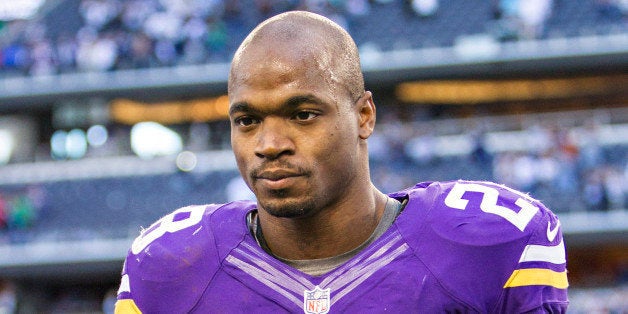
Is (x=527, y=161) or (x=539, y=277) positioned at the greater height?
(x=527, y=161)

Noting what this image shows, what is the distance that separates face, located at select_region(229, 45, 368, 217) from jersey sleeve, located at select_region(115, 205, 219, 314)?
0.31m

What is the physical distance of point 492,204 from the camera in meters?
2.91

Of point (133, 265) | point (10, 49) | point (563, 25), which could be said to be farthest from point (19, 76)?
point (133, 265)

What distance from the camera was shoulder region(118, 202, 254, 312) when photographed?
9.42 ft

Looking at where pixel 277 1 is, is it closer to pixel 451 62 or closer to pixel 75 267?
pixel 451 62

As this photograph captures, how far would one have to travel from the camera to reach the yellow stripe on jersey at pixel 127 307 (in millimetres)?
2908

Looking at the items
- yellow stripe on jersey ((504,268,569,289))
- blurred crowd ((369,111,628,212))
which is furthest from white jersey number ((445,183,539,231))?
blurred crowd ((369,111,628,212))

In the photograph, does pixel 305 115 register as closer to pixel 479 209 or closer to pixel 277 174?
pixel 277 174

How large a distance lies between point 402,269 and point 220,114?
1720cm

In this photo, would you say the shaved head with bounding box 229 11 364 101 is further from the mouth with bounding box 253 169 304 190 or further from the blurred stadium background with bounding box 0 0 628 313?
the blurred stadium background with bounding box 0 0 628 313

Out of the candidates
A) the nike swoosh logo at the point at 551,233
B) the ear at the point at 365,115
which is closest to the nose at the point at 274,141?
the ear at the point at 365,115

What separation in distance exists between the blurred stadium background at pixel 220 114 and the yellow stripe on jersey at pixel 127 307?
12540 millimetres

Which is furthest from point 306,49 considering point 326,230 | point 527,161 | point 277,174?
point 527,161

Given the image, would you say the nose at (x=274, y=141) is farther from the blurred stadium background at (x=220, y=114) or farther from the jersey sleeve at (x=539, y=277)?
the blurred stadium background at (x=220, y=114)
